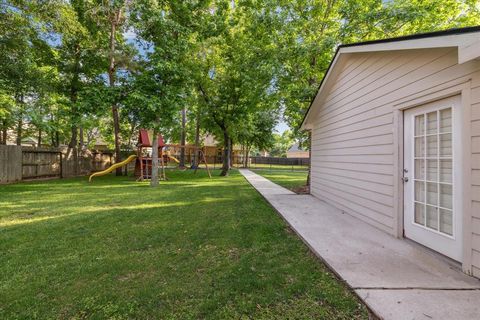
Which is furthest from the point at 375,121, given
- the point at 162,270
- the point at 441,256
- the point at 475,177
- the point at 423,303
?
the point at 162,270

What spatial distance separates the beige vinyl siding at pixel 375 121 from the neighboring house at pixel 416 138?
0.04 feet

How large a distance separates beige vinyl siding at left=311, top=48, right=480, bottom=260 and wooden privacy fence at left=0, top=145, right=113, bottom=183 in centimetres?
1222

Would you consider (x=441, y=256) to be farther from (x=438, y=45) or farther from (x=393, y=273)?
(x=438, y=45)

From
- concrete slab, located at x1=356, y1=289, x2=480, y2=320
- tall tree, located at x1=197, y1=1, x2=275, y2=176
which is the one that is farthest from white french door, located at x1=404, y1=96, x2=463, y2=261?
tall tree, located at x1=197, y1=1, x2=275, y2=176

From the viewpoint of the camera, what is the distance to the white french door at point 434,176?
275cm

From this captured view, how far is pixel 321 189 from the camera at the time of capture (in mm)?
7113

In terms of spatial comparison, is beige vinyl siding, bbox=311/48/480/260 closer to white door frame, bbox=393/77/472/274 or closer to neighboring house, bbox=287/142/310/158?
white door frame, bbox=393/77/472/274

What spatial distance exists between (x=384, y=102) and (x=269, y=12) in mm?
7343

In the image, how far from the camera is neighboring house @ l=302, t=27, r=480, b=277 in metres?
2.53

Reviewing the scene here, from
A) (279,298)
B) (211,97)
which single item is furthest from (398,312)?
(211,97)

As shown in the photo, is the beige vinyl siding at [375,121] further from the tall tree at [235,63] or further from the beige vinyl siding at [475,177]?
the tall tree at [235,63]

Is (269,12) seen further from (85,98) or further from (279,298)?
(279,298)

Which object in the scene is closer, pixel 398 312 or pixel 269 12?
pixel 398 312

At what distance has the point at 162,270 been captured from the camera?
104 inches
